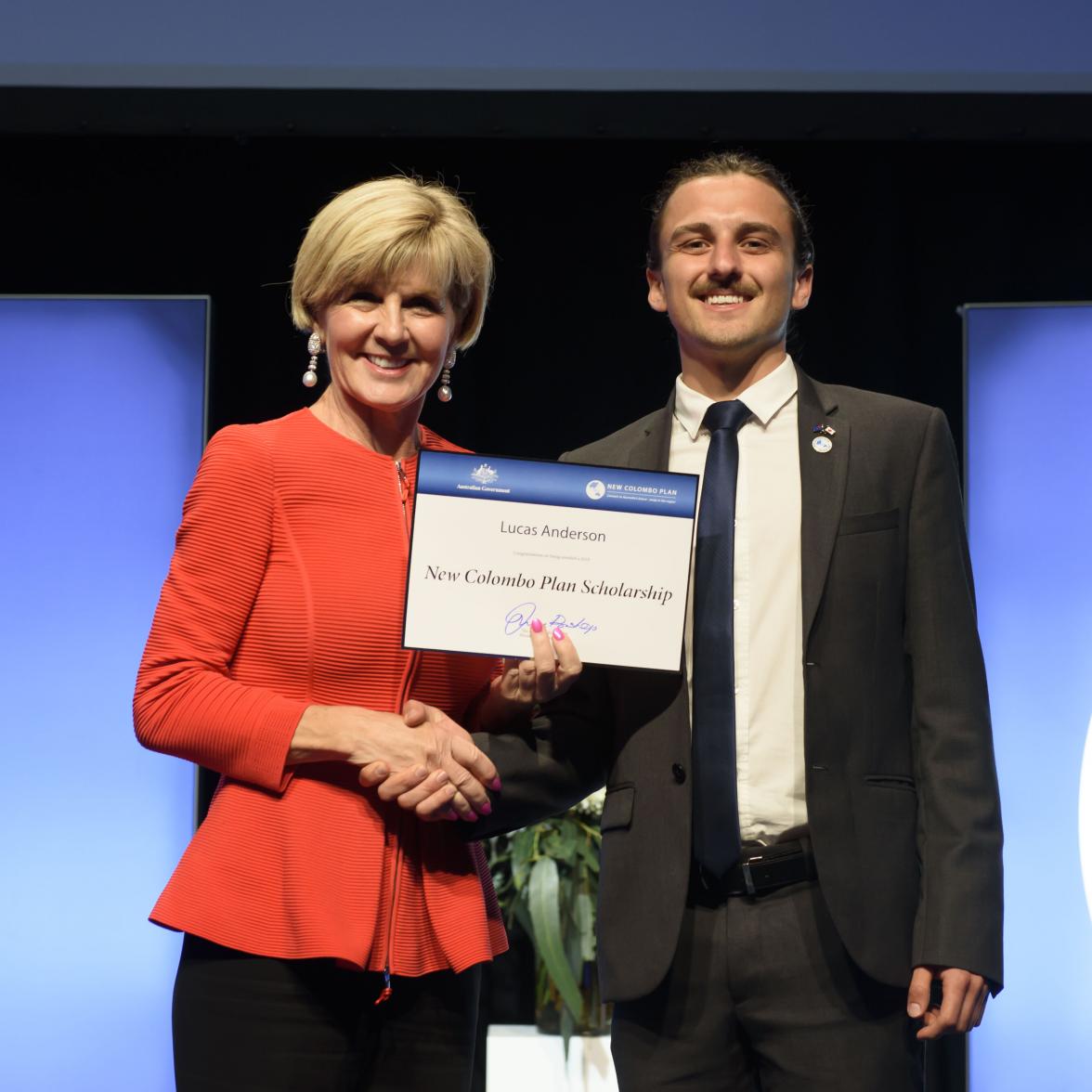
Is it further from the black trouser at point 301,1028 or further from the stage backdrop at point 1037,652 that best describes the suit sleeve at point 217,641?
the stage backdrop at point 1037,652

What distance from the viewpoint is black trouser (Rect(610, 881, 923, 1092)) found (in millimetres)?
1717

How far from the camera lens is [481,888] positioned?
183cm

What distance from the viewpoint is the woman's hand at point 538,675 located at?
1770 millimetres

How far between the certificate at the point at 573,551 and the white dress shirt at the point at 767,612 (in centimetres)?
10

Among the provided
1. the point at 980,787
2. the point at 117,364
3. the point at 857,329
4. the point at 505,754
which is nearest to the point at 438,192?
the point at 505,754

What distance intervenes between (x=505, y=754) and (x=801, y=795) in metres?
0.39

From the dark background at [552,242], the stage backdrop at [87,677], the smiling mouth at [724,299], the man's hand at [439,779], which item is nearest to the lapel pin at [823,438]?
the smiling mouth at [724,299]

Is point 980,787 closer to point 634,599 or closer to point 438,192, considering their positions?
point 634,599

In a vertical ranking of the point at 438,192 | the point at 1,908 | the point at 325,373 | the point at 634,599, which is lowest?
the point at 1,908

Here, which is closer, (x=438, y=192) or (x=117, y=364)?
(x=438, y=192)

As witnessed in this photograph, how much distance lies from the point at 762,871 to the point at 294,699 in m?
0.63

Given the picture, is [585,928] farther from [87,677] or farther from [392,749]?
[392,749]

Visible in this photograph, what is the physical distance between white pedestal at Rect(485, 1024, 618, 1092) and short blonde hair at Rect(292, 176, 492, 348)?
219 centimetres
